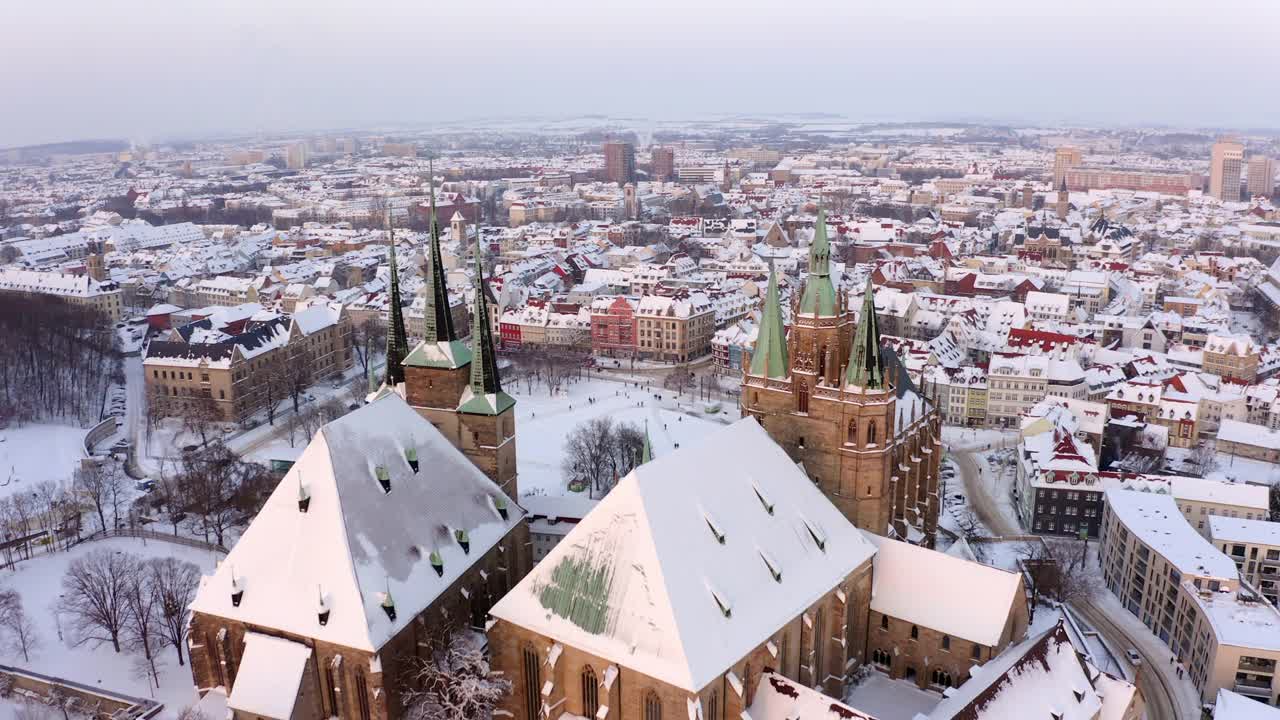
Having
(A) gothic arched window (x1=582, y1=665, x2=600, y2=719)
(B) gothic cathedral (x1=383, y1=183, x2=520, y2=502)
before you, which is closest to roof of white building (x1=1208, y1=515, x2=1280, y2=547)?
(B) gothic cathedral (x1=383, y1=183, x2=520, y2=502)

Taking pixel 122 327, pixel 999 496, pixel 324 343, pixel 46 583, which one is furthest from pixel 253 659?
pixel 122 327

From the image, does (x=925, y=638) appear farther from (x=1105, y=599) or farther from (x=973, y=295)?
(x=973, y=295)

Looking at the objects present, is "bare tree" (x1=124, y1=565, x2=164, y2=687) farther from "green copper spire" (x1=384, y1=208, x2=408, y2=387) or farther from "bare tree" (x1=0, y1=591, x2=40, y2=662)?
"green copper spire" (x1=384, y1=208, x2=408, y2=387)

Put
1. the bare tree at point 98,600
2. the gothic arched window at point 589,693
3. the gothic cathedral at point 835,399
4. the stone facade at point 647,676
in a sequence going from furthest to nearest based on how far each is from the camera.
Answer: the gothic cathedral at point 835,399
the bare tree at point 98,600
the gothic arched window at point 589,693
the stone facade at point 647,676

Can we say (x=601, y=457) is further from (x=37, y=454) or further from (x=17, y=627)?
(x=37, y=454)

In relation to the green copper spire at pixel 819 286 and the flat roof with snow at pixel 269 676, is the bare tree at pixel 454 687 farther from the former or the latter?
the green copper spire at pixel 819 286

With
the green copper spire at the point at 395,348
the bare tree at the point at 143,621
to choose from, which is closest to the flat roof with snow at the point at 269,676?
the bare tree at the point at 143,621
